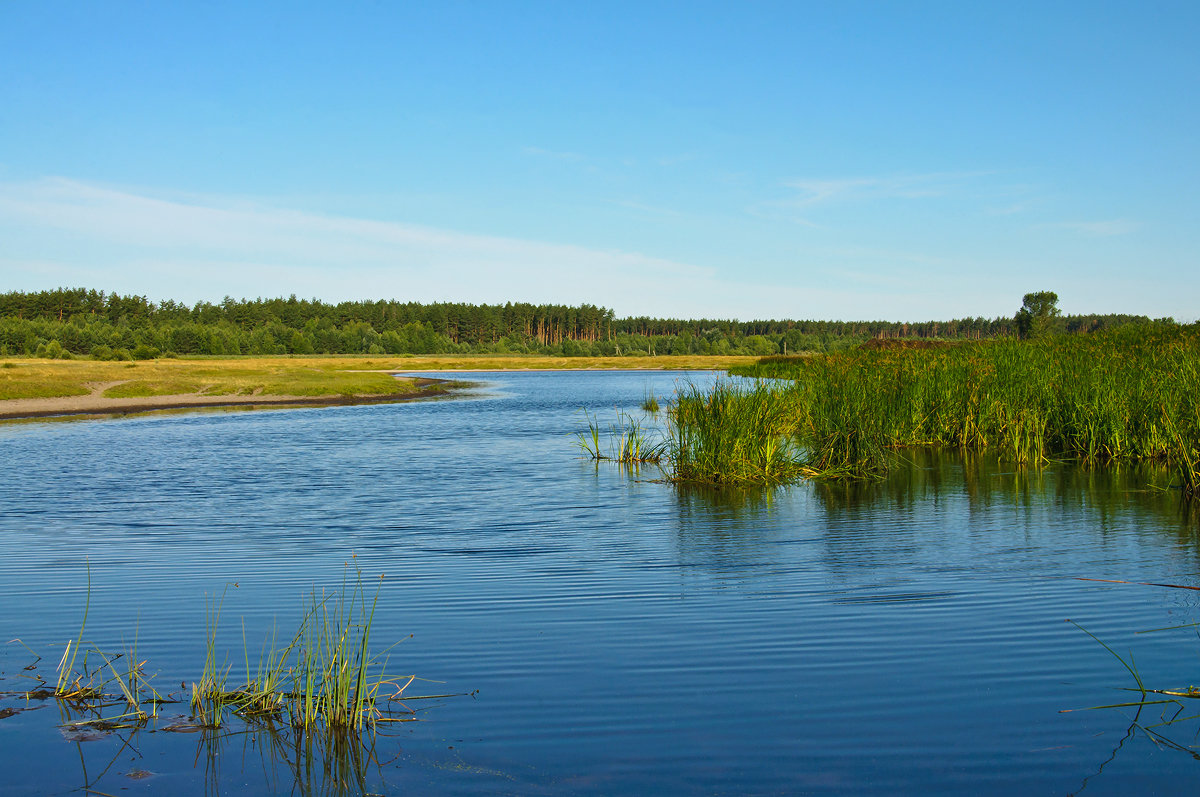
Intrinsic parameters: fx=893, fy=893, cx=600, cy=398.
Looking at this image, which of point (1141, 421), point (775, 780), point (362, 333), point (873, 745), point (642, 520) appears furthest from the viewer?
point (362, 333)

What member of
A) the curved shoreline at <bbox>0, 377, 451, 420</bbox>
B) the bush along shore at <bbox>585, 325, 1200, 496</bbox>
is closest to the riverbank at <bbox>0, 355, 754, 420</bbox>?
the curved shoreline at <bbox>0, 377, 451, 420</bbox>

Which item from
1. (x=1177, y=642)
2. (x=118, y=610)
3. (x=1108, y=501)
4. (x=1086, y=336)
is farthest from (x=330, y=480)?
(x=1086, y=336)

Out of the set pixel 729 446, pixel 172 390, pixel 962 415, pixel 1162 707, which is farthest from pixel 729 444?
pixel 172 390

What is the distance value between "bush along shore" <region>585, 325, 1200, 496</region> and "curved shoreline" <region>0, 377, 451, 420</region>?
1218 inches

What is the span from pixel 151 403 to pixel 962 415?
3823 cm

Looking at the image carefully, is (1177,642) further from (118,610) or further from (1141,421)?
(1141,421)

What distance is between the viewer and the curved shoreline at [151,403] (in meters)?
38.2

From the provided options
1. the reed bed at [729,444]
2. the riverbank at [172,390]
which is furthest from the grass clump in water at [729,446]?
the riverbank at [172,390]

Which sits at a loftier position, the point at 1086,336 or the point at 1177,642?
the point at 1086,336

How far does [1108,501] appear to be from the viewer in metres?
12.4

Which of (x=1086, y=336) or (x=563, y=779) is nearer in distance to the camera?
(x=563, y=779)

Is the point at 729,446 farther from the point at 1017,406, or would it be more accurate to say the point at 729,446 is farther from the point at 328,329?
the point at 328,329

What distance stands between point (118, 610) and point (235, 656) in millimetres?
2072

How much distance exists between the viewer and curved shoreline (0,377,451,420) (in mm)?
38247
